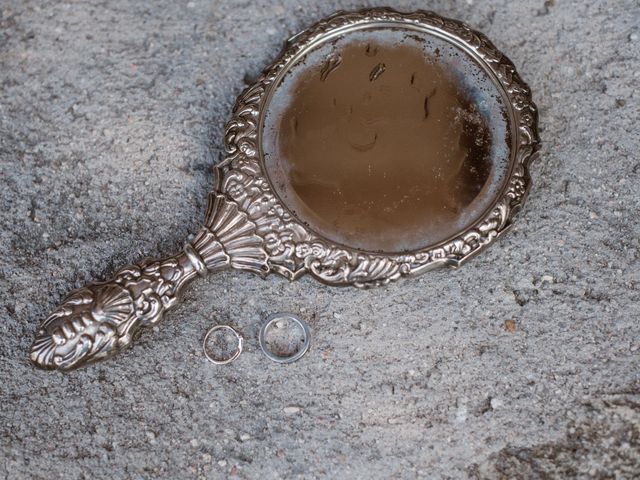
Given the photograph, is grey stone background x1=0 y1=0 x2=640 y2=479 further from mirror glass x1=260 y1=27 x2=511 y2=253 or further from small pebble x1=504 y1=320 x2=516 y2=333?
mirror glass x1=260 y1=27 x2=511 y2=253

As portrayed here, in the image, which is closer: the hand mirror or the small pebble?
the hand mirror

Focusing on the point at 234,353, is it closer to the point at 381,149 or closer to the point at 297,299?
the point at 297,299

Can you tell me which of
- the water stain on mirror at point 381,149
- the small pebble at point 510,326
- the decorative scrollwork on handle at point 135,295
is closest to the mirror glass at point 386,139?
the water stain on mirror at point 381,149

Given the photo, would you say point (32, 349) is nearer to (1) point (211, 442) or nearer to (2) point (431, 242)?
(1) point (211, 442)

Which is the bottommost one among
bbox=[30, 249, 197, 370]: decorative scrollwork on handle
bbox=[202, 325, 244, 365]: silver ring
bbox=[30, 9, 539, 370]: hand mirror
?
bbox=[202, 325, 244, 365]: silver ring

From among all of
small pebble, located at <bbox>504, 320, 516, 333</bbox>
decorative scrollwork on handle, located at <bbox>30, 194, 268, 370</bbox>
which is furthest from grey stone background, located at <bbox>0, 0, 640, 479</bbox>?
decorative scrollwork on handle, located at <bbox>30, 194, 268, 370</bbox>

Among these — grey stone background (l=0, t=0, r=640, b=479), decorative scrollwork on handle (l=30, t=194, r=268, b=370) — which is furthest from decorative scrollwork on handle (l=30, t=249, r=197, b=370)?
grey stone background (l=0, t=0, r=640, b=479)

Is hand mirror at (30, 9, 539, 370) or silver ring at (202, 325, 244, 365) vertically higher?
hand mirror at (30, 9, 539, 370)

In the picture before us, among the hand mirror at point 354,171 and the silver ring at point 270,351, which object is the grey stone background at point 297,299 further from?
the hand mirror at point 354,171
